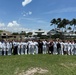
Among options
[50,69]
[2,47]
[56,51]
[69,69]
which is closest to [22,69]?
[50,69]

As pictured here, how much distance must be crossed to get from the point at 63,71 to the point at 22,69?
112 inches

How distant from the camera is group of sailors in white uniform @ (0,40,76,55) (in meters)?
25.9

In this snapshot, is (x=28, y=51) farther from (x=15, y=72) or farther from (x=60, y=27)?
(x=60, y=27)

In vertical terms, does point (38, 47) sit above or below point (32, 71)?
above

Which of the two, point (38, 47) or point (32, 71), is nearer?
point (32, 71)

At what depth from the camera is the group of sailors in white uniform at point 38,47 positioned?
84.9 feet

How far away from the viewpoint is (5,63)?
19.1 meters

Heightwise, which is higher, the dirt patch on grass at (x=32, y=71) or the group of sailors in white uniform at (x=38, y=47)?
the group of sailors in white uniform at (x=38, y=47)

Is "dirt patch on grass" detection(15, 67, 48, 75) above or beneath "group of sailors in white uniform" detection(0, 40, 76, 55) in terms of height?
beneath

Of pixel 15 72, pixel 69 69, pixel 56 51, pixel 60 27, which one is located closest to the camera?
pixel 15 72

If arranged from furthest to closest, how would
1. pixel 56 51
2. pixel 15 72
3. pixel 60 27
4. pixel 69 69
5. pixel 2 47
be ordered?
pixel 60 27
pixel 56 51
pixel 2 47
pixel 69 69
pixel 15 72

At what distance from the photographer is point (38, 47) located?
2777cm

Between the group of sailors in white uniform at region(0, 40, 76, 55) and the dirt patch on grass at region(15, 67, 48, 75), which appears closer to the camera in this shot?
the dirt patch on grass at region(15, 67, 48, 75)

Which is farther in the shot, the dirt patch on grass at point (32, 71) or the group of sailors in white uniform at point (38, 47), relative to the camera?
the group of sailors in white uniform at point (38, 47)
